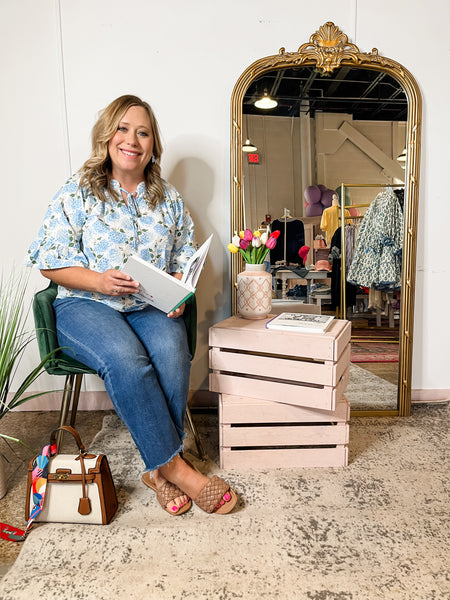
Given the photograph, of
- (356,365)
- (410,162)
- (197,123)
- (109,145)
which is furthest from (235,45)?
(356,365)

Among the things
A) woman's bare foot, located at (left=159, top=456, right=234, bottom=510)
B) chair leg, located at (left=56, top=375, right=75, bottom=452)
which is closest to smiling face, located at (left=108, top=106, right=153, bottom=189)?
chair leg, located at (left=56, top=375, right=75, bottom=452)

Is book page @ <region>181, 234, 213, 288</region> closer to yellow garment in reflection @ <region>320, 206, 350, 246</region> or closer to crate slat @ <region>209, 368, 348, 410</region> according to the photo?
crate slat @ <region>209, 368, 348, 410</region>

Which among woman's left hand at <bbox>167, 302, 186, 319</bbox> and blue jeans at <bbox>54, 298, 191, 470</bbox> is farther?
woman's left hand at <bbox>167, 302, 186, 319</bbox>

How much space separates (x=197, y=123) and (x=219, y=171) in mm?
233

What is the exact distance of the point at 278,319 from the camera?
1.59 metres

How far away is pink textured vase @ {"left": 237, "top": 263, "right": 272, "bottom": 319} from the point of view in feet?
5.51

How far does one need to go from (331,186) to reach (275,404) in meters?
1.04

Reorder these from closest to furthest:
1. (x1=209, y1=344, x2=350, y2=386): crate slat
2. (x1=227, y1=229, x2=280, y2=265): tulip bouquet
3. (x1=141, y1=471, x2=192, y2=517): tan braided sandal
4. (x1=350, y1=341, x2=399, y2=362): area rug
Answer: (x1=141, y1=471, x2=192, y2=517): tan braided sandal → (x1=209, y1=344, x2=350, y2=386): crate slat → (x1=227, y1=229, x2=280, y2=265): tulip bouquet → (x1=350, y1=341, x2=399, y2=362): area rug

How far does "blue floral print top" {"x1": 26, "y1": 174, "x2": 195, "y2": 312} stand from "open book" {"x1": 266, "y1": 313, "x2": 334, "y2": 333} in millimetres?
485

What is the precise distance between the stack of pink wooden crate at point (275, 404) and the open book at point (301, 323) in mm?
25

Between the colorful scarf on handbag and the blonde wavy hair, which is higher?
the blonde wavy hair

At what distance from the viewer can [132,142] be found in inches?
59.6

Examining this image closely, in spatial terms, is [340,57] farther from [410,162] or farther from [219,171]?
[219,171]

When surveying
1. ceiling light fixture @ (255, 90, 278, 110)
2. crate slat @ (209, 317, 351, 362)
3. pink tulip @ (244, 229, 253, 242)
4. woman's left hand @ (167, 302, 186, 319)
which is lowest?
crate slat @ (209, 317, 351, 362)
